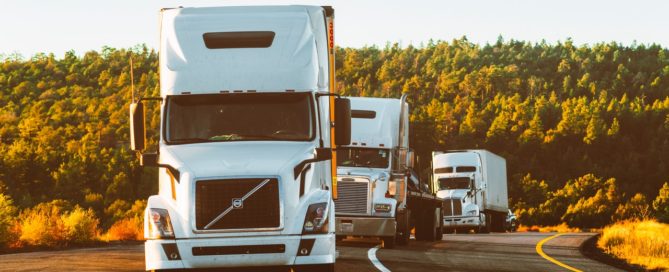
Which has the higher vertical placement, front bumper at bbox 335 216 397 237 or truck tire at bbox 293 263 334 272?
truck tire at bbox 293 263 334 272

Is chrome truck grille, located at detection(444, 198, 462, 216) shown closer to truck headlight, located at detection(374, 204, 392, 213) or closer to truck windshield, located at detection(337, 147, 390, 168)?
truck windshield, located at detection(337, 147, 390, 168)

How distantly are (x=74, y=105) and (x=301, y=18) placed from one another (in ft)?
400

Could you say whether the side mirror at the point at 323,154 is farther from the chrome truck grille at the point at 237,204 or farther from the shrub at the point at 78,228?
the shrub at the point at 78,228

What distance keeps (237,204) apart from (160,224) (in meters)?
0.98

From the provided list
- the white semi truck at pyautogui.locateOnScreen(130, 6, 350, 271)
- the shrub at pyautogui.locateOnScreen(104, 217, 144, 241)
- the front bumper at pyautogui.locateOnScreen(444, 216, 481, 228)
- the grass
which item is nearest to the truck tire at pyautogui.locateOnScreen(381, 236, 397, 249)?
the grass

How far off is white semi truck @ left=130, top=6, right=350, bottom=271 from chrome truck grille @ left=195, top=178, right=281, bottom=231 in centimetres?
1

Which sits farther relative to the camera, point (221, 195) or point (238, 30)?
point (238, 30)

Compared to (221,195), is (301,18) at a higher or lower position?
higher

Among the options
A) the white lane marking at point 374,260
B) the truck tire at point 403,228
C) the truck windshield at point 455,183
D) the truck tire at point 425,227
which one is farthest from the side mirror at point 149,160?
the truck windshield at point 455,183

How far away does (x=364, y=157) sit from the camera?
26797mm

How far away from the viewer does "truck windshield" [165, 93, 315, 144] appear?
14.6 metres

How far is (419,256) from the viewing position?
2311cm

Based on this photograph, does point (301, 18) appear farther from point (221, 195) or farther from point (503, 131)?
point (503, 131)

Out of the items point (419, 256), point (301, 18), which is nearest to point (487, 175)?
point (419, 256)
